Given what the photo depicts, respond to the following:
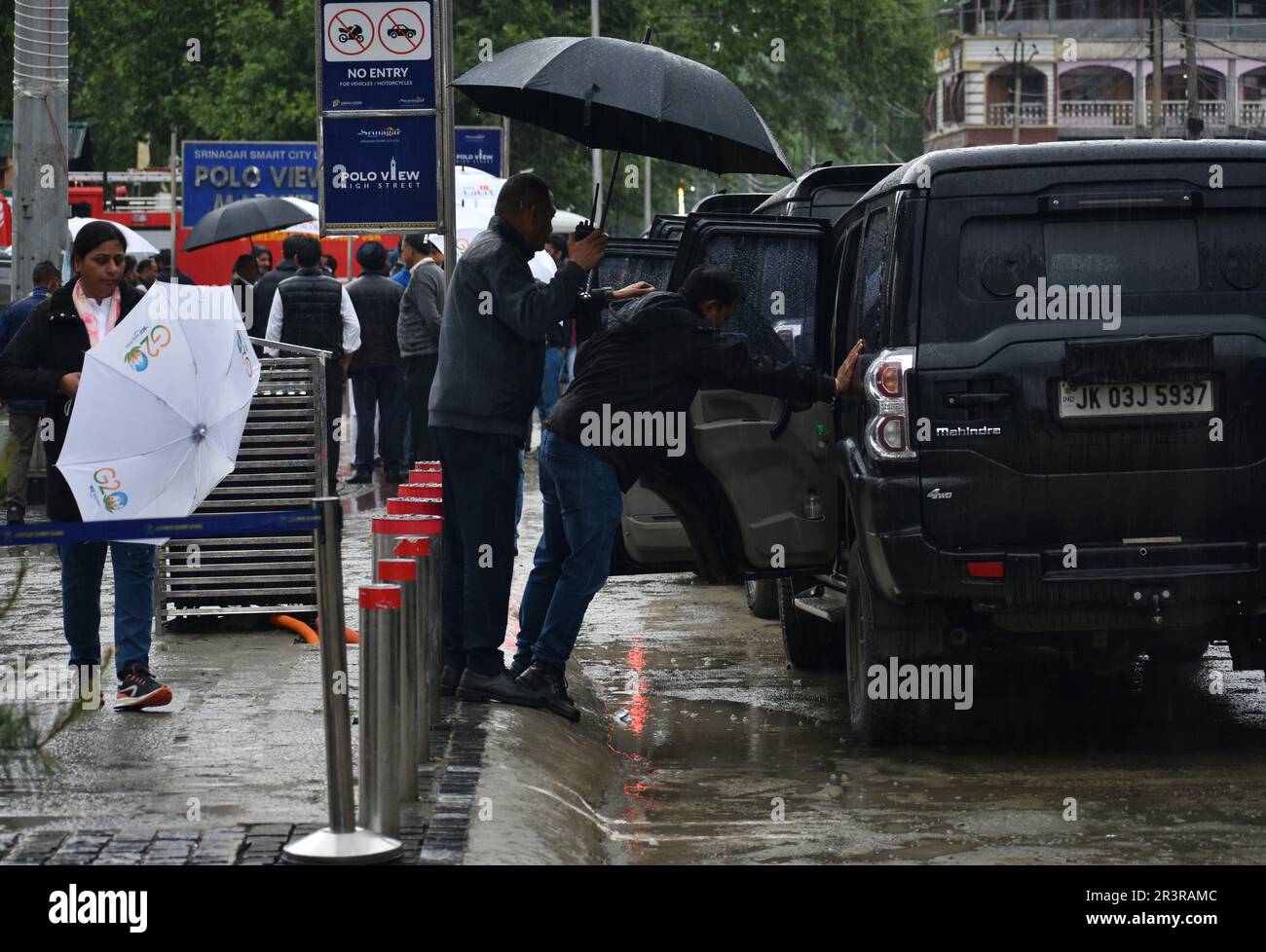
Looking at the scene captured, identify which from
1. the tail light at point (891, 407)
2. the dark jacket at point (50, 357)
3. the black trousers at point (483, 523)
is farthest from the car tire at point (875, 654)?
the dark jacket at point (50, 357)

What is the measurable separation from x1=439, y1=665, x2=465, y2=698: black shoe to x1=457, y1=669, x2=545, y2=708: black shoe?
9cm

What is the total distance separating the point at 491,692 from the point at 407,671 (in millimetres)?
1821

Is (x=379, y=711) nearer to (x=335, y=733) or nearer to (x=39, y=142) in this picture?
(x=335, y=733)

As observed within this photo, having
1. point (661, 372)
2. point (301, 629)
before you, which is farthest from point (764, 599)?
point (661, 372)

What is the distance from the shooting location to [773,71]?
48562mm

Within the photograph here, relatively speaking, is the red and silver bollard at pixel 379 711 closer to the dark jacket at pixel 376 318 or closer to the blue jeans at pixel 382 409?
the dark jacket at pixel 376 318

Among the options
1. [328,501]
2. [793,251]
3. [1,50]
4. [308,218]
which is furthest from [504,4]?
[328,501]

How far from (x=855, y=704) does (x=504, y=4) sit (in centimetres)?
3148

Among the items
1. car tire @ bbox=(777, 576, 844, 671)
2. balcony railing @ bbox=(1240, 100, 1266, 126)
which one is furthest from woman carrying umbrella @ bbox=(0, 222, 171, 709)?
balcony railing @ bbox=(1240, 100, 1266, 126)

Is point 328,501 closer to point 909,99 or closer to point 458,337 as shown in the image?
point 458,337

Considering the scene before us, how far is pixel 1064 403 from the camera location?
24.0ft

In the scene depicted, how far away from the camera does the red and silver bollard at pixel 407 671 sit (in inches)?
238

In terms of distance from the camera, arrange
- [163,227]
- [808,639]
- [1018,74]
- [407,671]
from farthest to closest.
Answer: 1. [1018,74]
2. [163,227]
3. [808,639]
4. [407,671]

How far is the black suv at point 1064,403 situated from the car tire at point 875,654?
0.05 feet
